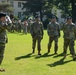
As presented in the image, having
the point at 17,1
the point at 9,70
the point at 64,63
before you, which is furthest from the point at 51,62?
the point at 17,1

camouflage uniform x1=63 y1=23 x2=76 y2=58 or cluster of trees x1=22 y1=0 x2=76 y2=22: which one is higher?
camouflage uniform x1=63 y1=23 x2=76 y2=58

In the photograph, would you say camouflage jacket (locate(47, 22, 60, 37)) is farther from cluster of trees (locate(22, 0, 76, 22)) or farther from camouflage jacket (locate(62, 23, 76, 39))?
cluster of trees (locate(22, 0, 76, 22))

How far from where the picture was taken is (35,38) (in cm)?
1830

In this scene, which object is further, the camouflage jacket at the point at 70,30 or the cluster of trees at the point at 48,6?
the cluster of trees at the point at 48,6

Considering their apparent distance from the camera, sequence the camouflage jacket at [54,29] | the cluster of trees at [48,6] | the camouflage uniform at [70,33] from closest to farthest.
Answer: the camouflage uniform at [70,33], the camouflage jacket at [54,29], the cluster of trees at [48,6]

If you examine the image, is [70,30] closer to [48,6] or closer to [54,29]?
[54,29]

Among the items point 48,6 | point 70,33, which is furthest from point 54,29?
point 48,6

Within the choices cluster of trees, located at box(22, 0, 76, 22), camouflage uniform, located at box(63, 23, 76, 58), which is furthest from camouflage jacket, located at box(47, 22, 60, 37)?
cluster of trees, located at box(22, 0, 76, 22)

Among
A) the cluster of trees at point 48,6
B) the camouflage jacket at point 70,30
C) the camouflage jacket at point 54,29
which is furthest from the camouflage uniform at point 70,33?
the cluster of trees at point 48,6

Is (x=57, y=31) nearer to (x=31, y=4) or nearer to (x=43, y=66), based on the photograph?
(x=43, y=66)

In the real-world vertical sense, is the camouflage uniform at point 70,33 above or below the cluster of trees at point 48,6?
above

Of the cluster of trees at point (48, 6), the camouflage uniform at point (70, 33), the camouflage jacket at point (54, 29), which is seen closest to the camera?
the camouflage uniform at point (70, 33)

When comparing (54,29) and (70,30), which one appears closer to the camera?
(70,30)

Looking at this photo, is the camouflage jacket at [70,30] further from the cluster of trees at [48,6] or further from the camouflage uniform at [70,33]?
the cluster of trees at [48,6]
